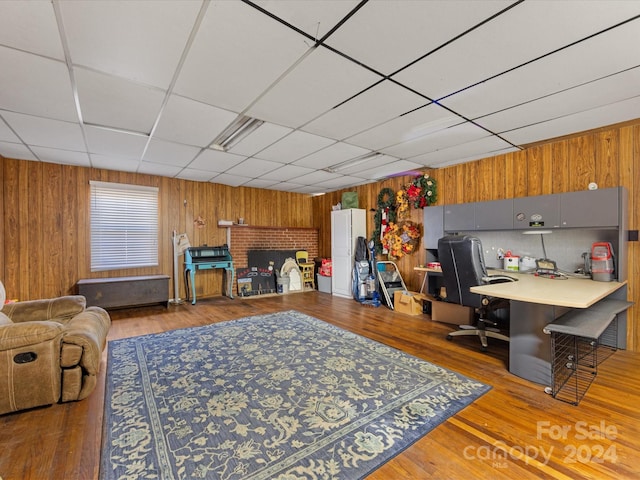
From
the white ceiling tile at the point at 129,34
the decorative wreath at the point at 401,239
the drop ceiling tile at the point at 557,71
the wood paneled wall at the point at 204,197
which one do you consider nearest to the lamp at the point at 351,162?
the wood paneled wall at the point at 204,197

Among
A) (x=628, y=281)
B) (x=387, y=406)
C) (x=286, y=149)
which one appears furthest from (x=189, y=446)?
Result: (x=628, y=281)

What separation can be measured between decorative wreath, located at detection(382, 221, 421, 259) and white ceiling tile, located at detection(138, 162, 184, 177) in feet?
13.2

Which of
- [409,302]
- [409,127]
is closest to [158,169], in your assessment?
[409,127]

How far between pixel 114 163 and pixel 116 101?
8.67ft

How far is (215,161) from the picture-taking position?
456 centimetres

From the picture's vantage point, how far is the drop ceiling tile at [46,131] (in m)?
2.98

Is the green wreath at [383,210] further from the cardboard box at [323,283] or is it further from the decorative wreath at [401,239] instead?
the cardboard box at [323,283]

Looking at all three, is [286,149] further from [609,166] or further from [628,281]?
[628,281]

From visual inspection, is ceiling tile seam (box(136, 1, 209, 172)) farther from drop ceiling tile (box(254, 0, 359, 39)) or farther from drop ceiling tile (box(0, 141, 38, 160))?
drop ceiling tile (box(0, 141, 38, 160))

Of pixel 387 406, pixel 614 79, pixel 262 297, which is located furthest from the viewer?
pixel 262 297

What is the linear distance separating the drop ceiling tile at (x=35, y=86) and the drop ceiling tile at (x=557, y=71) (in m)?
3.20

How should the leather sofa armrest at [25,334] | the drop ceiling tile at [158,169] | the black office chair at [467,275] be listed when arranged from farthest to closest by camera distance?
the drop ceiling tile at [158,169] → the black office chair at [467,275] → the leather sofa armrest at [25,334]

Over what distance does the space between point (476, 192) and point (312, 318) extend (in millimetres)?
3247

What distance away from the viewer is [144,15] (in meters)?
1.61
